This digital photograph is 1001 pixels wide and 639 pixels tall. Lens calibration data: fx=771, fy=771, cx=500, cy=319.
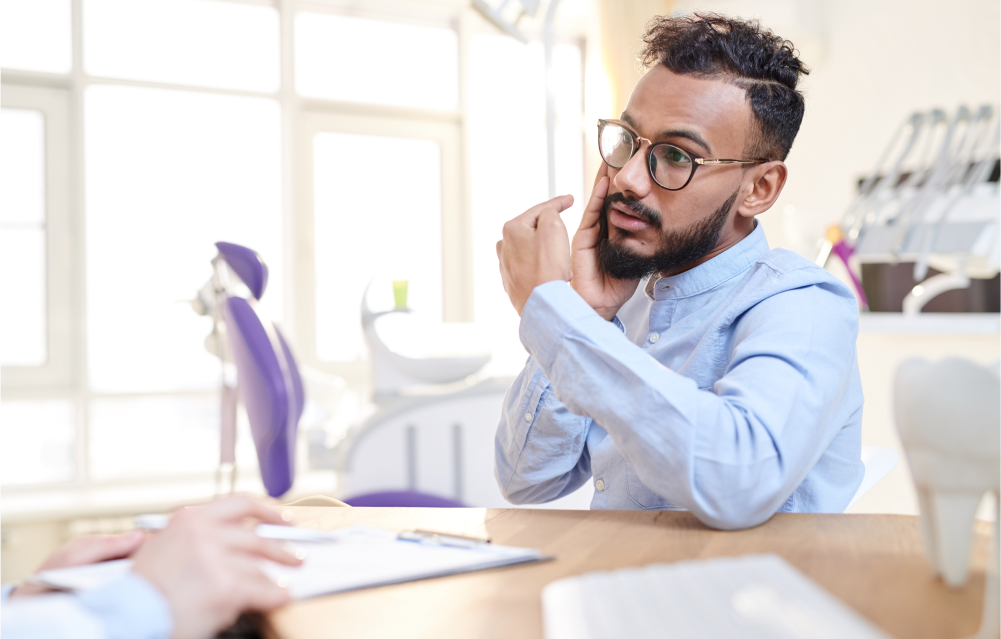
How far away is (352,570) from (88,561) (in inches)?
9.0

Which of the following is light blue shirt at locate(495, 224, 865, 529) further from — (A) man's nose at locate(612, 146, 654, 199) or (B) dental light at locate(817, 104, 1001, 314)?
(B) dental light at locate(817, 104, 1001, 314)

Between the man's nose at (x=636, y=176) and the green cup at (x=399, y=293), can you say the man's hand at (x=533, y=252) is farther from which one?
the green cup at (x=399, y=293)

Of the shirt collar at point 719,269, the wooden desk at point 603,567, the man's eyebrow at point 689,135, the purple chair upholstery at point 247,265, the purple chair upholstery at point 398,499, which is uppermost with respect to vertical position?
the man's eyebrow at point 689,135

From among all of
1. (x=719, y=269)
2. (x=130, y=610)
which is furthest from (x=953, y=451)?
(x=719, y=269)

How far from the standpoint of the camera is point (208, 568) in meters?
0.47

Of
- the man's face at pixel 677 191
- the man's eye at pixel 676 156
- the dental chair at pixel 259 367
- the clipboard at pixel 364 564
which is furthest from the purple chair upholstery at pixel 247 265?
the clipboard at pixel 364 564

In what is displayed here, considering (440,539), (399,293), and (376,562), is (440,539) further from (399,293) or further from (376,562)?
(399,293)

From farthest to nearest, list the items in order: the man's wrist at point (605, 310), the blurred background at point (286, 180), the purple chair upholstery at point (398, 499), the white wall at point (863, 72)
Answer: the blurred background at point (286, 180) → the white wall at point (863, 72) → the purple chair upholstery at point (398, 499) → the man's wrist at point (605, 310)

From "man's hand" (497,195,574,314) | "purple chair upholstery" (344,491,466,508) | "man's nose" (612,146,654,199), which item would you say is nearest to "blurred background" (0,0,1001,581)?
"purple chair upholstery" (344,491,466,508)

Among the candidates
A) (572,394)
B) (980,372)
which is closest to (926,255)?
(572,394)

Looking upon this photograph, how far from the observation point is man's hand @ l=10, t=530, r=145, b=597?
0.62 meters

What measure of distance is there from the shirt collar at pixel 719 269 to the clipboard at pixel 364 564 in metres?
0.55

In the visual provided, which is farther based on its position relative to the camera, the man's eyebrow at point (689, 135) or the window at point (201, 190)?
the window at point (201, 190)

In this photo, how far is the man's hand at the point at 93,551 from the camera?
0.62m
